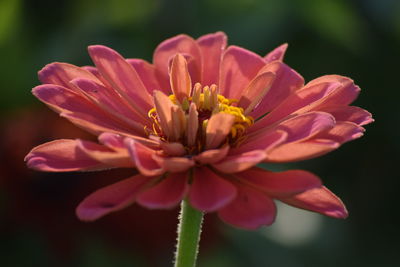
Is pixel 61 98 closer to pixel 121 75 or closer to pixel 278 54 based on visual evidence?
pixel 121 75

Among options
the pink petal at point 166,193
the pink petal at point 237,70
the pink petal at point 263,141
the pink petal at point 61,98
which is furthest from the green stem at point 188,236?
the pink petal at point 237,70

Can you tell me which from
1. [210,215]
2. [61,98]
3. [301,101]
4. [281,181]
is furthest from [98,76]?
[210,215]

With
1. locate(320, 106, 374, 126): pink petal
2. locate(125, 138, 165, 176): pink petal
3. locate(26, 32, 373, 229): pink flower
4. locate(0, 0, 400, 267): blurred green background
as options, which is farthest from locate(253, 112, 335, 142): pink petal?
locate(0, 0, 400, 267): blurred green background

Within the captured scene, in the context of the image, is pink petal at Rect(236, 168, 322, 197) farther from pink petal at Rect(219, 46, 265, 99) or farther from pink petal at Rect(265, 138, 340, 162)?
pink petal at Rect(219, 46, 265, 99)

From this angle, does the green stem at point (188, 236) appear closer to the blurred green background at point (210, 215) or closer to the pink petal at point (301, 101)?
the pink petal at point (301, 101)

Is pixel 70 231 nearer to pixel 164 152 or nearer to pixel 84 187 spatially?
pixel 84 187
